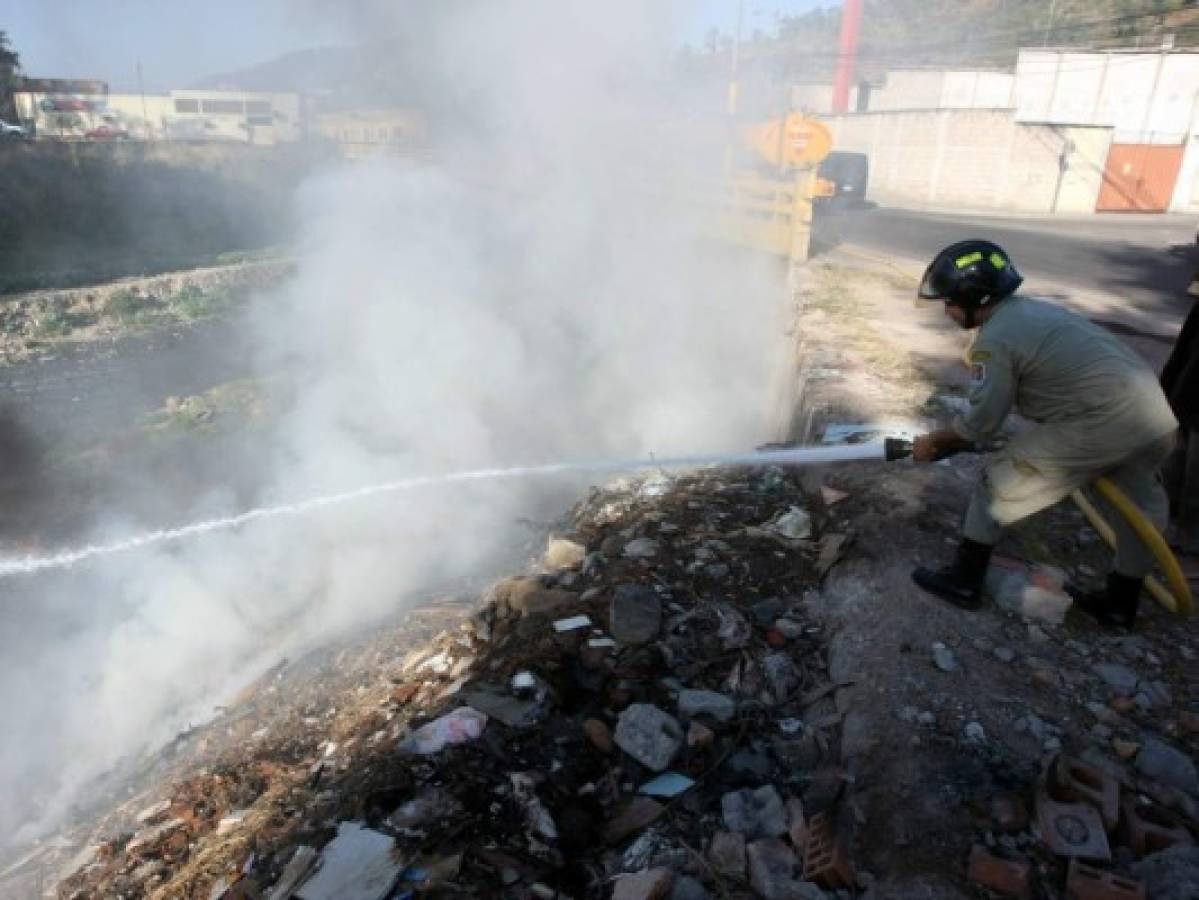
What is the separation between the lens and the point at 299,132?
20.1 metres

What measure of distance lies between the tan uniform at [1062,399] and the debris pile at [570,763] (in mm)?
919

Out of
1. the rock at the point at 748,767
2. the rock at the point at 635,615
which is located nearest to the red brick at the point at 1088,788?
the rock at the point at 748,767

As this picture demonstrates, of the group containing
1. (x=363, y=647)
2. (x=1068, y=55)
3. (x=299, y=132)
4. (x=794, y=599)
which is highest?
(x=1068, y=55)

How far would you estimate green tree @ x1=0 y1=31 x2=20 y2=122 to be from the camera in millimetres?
26125

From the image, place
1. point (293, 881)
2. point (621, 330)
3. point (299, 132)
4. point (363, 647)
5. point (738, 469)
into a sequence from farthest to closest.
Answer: point (299, 132) < point (621, 330) < point (738, 469) < point (363, 647) < point (293, 881)

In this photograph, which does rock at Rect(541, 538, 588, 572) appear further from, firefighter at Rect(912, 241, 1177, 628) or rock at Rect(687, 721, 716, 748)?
firefighter at Rect(912, 241, 1177, 628)

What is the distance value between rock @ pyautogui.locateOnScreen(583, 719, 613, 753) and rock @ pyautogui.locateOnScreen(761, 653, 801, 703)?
0.57 meters

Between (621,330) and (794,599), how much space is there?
6219 mm

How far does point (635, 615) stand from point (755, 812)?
2.93 ft

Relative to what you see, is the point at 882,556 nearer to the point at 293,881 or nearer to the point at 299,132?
the point at 293,881

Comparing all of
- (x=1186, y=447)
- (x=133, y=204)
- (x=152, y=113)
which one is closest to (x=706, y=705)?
(x=1186, y=447)

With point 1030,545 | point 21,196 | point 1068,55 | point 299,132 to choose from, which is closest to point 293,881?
point 1030,545

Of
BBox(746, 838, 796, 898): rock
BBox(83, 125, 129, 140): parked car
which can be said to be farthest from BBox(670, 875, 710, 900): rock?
BBox(83, 125, 129, 140): parked car

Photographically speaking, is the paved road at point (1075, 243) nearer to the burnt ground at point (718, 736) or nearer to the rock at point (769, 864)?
the burnt ground at point (718, 736)
